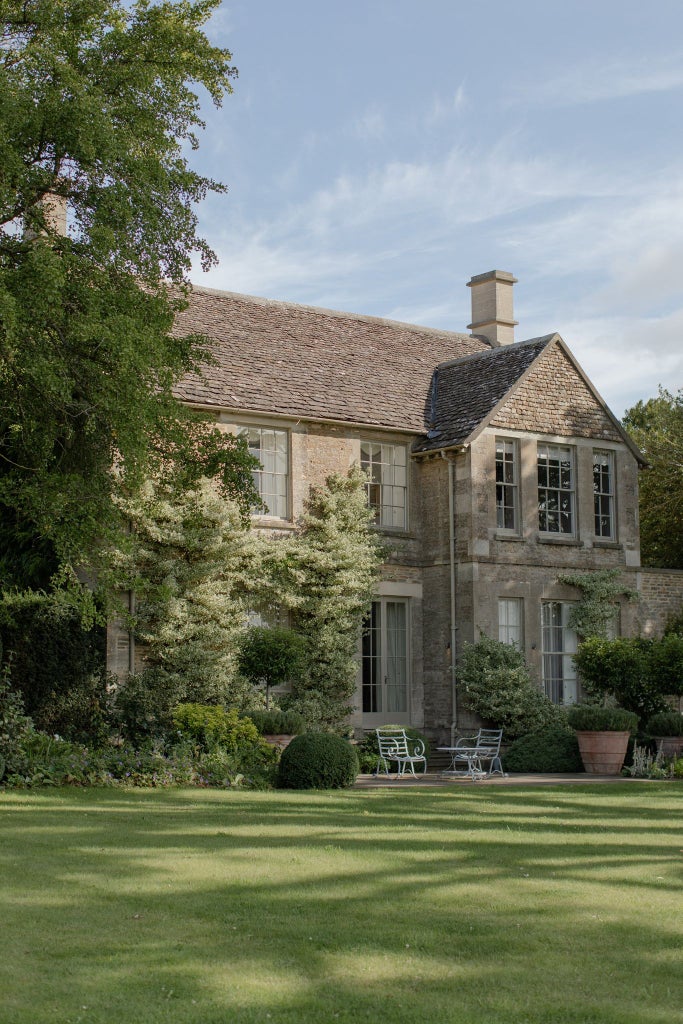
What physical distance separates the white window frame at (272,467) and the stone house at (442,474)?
0.03 meters

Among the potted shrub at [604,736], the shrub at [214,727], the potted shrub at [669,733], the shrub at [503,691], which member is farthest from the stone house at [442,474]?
the shrub at [214,727]

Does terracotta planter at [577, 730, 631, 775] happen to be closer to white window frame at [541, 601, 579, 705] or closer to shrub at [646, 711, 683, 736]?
shrub at [646, 711, 683, 736]

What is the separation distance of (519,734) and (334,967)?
57.2ft

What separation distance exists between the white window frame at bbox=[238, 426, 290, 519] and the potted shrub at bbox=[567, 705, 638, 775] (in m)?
6.97

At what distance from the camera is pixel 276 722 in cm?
1972

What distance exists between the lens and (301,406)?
24.2 meters

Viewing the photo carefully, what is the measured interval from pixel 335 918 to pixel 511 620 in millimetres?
17683

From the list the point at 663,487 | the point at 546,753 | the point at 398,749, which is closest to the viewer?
the point at 398,749

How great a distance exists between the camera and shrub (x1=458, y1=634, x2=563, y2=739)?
23562 millimetres

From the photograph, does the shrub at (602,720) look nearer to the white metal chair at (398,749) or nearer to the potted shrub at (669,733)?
the potted shrub at (669,733)

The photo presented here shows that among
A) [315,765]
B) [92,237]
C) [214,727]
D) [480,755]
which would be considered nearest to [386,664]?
[480,755]

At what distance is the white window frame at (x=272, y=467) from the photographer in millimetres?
23891

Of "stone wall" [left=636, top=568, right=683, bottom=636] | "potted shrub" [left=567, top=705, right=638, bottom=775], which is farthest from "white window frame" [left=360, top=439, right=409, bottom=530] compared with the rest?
"potted shrub" [left=567, top=705, right=638, bottom=775]

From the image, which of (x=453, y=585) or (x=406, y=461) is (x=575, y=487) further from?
(x=453, y=585)
